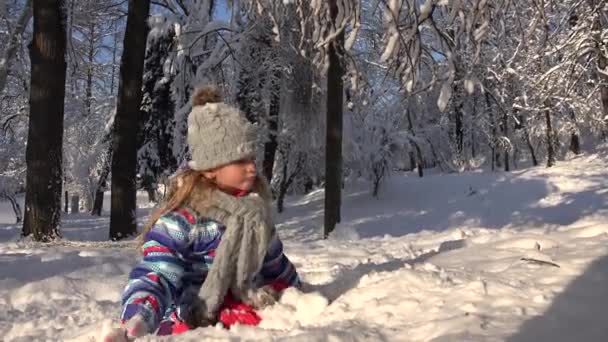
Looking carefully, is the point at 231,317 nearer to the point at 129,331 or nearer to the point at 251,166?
the point at 129,331

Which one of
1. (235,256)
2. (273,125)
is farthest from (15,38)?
(235,256)

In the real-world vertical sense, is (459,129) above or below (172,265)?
above

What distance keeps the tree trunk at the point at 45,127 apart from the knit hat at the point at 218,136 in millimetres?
5479

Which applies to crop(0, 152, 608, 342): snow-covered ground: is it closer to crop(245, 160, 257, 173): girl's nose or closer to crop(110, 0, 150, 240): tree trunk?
crop(245, 160, 257, 173): girl's nose

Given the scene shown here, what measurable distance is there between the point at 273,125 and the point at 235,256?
14.3 metres

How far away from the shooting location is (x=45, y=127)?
306 inches

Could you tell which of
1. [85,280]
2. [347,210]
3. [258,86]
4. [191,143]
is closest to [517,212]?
[347,210]

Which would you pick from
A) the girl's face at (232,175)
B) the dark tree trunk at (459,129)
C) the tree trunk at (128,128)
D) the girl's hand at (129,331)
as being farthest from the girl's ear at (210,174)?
the dark tree trunk at (459,129)

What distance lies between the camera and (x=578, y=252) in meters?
3.16

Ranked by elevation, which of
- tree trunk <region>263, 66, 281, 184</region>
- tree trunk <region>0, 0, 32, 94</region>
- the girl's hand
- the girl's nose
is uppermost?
tree trunk <region>0, 0, 32, 94</region>

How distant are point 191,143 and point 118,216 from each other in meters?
6.15

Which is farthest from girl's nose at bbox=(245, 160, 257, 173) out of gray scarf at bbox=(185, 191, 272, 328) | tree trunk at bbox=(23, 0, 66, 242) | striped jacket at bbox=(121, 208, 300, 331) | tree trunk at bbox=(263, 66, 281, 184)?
tree trunk at bbox=(263, 66, 281, 184)

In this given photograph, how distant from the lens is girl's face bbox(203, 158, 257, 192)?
2818 millimetres

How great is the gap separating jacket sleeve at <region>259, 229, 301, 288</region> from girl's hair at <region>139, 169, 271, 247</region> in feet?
1.32
